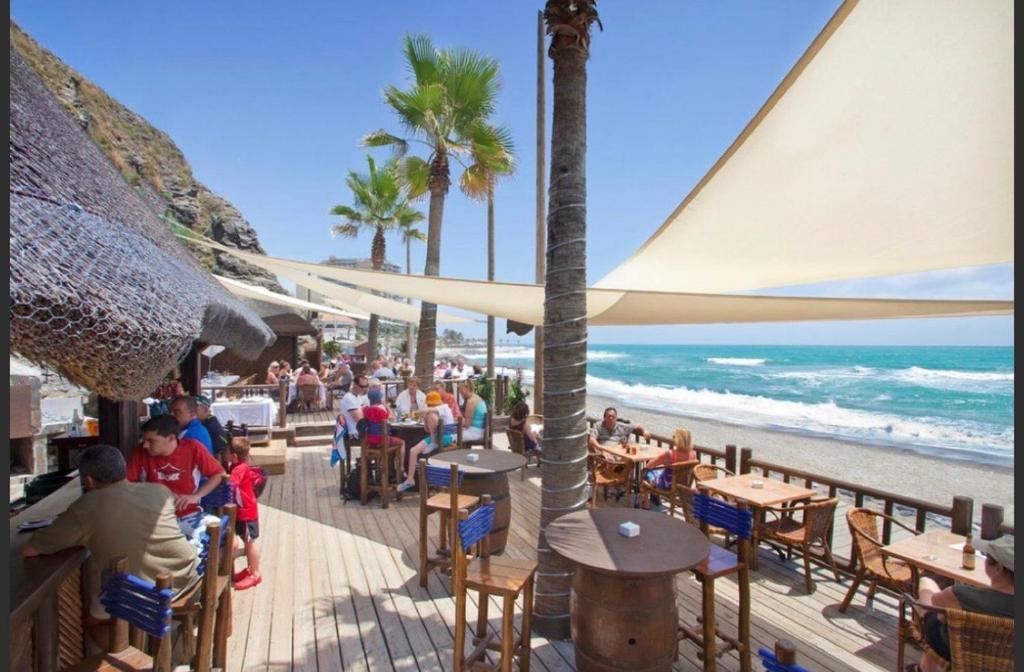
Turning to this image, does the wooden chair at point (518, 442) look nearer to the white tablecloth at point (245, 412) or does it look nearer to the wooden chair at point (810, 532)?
the wooden chair at point (810, 532)

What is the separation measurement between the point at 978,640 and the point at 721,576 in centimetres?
108

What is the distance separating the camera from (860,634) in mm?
3252

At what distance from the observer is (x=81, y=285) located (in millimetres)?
1344

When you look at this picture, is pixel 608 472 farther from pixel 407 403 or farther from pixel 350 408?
pixel 350 408

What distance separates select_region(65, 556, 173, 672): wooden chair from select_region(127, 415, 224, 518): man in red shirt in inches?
48.6

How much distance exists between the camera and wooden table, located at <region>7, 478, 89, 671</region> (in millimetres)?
1837

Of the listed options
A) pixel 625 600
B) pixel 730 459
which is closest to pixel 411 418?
pixel 730 459

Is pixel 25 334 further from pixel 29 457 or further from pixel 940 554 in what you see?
pixel 29 457

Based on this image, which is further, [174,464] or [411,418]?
[411,418]

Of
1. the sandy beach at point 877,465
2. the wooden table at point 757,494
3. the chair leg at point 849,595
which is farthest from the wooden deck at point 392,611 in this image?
the sandy beach at point 877,465

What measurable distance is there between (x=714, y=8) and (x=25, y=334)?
4.40m

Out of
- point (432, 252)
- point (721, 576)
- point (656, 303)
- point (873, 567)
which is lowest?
point (873, 567)

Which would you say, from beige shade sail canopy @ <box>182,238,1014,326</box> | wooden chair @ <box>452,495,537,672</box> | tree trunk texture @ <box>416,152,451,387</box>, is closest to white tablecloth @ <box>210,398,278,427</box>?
tree trunk texture @ <box>416,152,451,387</box>

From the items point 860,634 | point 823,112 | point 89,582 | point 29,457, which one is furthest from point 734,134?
point 29,457
